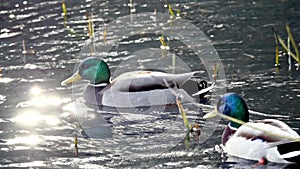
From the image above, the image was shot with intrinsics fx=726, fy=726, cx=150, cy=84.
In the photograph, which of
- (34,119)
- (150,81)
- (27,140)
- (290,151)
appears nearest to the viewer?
(290,151)

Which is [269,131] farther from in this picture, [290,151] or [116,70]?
[116,70]

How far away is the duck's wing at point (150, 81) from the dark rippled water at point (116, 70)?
30 cm

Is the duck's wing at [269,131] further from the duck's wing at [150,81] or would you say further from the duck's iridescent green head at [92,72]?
the duck's iridescent green head at [92,72]

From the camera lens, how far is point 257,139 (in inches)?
266

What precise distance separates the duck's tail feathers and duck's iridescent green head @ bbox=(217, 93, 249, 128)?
2.94 ft

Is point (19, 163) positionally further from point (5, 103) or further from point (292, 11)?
point (292, 11)

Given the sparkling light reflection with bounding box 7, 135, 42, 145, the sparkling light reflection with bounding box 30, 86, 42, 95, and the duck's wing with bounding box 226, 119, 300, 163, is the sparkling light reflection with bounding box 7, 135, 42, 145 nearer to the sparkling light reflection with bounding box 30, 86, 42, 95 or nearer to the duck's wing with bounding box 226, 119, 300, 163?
the sparkling light reflection with bounding box 30, 86, 42, 95

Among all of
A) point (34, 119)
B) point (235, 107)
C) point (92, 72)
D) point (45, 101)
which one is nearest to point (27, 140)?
point (34, 119)

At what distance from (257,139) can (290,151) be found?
369mm

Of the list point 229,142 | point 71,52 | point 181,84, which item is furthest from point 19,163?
point 71,52

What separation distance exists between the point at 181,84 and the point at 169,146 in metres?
1.75

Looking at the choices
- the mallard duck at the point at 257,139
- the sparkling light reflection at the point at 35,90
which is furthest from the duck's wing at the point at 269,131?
the sparkling light reflection at the point at 35,90

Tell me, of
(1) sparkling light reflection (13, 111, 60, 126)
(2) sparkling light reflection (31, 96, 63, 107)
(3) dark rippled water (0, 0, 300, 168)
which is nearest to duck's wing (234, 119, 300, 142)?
(3) dark rippled water (0, 0, 300, 168)

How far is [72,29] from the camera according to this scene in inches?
472
